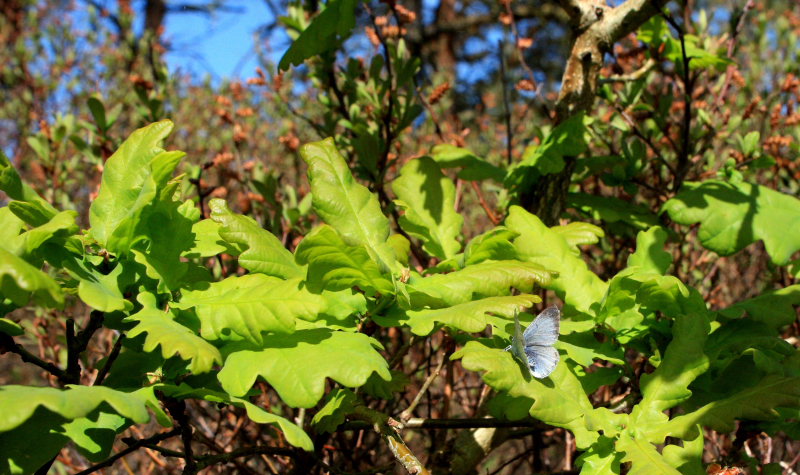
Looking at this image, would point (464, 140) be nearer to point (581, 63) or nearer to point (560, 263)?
point (581, 63)

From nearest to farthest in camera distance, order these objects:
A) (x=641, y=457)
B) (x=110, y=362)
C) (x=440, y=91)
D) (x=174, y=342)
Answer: (x=174, y=342)
(x=641, y=457)
(x=110, y=362)
(x=440, y=91)

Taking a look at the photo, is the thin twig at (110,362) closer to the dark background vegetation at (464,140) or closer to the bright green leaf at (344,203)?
the bright green leaf at (344,203)

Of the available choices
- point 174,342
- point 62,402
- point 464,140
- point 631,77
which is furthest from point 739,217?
point 464,140

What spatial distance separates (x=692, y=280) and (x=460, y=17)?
1092 centimetres

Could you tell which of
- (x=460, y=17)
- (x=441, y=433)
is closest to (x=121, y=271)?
(x=441, y=433)

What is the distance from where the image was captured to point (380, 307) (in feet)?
3.58

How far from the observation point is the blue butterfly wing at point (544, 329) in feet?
3.30

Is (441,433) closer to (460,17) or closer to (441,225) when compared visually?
(441,225)

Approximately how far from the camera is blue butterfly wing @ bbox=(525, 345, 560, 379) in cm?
101

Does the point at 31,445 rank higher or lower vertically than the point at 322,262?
lower

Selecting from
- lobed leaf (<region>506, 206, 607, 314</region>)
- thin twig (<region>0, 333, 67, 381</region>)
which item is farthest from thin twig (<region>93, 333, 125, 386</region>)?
lobed leaf (<region>506, 206, 607, 314</region>)

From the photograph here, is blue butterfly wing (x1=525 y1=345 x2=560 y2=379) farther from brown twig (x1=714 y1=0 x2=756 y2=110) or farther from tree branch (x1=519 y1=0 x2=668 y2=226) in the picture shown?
brown twig (x1=714 y1=0 x2=756 y2=110)

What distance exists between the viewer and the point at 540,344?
3.35 ft

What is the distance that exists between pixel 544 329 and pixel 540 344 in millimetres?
24
